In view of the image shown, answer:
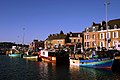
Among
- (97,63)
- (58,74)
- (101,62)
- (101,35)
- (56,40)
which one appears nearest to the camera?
(58,74)

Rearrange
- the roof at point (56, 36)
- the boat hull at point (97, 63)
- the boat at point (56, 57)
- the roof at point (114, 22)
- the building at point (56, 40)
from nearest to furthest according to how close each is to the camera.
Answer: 1. the boat hull at point (97, 63)
2. the boat at point (56, 57)
3. the roof at point (114, 22)
4. the building at point (56, 40)
5. the roof at point (56, 36)

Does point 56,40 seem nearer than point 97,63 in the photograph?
No

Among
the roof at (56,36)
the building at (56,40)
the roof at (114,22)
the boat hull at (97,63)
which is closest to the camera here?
the boat hull at (97,63)

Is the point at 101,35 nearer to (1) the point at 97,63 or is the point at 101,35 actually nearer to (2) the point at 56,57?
(2) the point at 56,57

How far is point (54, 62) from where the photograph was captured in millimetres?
79188

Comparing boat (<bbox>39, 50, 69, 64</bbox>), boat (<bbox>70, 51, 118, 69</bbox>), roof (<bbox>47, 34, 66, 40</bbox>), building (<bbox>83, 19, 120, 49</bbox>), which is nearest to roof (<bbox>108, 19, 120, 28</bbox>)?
building (<bbox>83, 19, 120, 49</bbox>)

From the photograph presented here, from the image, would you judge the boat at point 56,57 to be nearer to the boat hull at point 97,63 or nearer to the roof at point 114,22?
the boat hull at point 97,63

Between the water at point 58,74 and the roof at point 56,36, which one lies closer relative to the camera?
the water at point 58,74

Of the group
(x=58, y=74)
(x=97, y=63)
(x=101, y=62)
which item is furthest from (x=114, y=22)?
(x=58, y=74)

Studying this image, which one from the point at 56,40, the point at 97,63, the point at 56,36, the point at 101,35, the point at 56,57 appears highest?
the point at 56,36

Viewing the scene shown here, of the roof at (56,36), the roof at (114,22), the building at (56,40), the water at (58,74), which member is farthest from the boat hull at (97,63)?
the roof at (56,36)

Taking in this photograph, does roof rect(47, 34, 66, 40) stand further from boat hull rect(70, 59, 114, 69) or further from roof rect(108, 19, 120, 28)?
boat hull rect(70, 59, 114, 69)

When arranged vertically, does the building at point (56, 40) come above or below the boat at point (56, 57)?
above

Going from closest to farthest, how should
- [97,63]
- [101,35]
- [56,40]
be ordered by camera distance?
[97,63]
[101,35]
[56,40]
